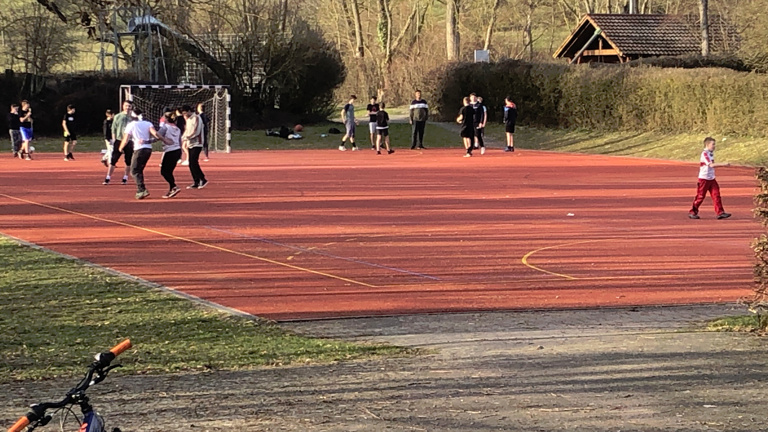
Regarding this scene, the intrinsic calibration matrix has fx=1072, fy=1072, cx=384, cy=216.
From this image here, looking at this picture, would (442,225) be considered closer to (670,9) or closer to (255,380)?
(255,380)

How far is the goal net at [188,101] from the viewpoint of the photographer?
141 feet

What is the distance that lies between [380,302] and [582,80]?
34.0 metres

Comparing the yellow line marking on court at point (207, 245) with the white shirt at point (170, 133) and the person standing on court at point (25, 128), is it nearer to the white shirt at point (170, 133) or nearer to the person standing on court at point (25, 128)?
the white shirt at point (170, 133)

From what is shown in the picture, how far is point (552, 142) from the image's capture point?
141ft

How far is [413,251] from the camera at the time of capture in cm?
1522

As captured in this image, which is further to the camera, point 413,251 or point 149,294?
point 413,251

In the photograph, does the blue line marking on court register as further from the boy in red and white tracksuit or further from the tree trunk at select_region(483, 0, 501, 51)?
the tree trunk at select_region(483, 0, 501, 51)

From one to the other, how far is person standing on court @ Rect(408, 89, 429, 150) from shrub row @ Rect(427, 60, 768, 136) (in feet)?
22.8

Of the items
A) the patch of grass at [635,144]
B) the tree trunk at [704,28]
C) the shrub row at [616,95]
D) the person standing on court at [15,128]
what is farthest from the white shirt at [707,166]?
the tree trunk at [704,28]

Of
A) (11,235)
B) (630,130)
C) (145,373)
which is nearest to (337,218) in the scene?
(11,235)

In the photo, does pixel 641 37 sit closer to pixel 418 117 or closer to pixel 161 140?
pixel 418 117

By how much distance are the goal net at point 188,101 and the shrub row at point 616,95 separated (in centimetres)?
1207

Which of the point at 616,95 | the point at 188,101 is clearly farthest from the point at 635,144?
the point at 188,101

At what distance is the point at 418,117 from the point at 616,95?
8344 millimetres
